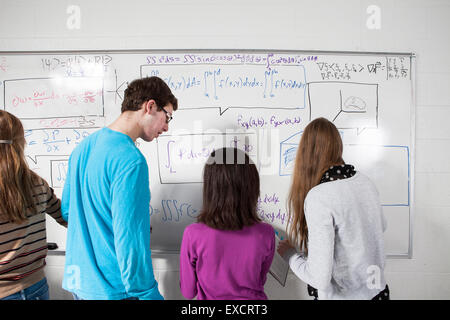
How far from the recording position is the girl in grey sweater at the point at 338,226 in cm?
88

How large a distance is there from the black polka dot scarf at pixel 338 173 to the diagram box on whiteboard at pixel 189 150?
55 cm

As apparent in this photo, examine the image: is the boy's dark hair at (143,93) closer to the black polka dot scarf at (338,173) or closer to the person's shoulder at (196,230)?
the person's shoulder at (196,230)

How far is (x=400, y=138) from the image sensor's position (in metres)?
1.45

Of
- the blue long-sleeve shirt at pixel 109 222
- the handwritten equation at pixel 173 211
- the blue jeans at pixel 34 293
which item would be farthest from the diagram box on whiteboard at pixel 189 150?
the blue jeans at pixel 34 293

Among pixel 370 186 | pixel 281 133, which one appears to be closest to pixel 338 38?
pixel 281 133

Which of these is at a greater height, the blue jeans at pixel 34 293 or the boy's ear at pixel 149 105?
the boy's ear at pixel 149 105

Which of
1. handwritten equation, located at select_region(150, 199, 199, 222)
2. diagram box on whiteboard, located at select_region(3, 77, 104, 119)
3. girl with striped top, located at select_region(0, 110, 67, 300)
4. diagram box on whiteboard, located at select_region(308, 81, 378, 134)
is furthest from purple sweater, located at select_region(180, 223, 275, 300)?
diagram box on whiteboard, located at select_region(3, 77, 104, 119)

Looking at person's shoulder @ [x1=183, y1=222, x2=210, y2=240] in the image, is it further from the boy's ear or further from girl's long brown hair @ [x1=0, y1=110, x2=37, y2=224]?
girl's long brown hair @ [x1=0, y1=110, x2=37, y2=224]

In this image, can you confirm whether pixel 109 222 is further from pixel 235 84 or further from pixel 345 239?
pixel 235 84

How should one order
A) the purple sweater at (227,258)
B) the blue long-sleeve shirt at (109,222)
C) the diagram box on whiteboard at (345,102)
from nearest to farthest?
the blue long-sleeve shirt at (109,222)
the purple sweater at (227,258)
the diagram box on whiteboard at (345,102)

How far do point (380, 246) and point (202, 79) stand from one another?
3.79 ft

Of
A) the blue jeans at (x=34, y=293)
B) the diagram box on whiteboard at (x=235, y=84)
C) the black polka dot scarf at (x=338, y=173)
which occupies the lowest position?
the blue jeans at (x=34, y=293)

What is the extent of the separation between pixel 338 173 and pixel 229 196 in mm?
413

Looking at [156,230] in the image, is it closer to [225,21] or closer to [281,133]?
[281,133]
